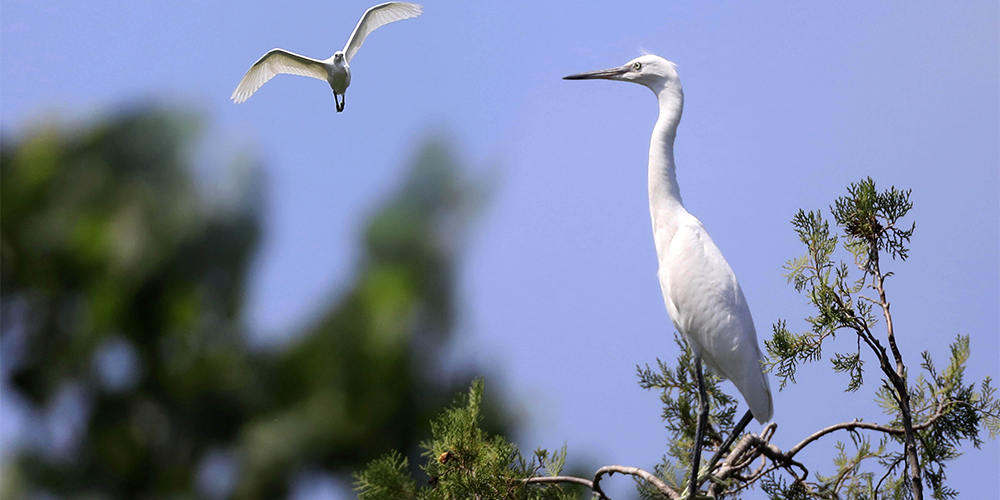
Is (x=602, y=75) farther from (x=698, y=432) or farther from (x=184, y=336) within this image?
(x=184, y=336)

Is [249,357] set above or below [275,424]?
above

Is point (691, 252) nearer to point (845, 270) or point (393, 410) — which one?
point (845, 270)

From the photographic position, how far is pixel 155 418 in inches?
165

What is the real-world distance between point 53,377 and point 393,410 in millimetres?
2077

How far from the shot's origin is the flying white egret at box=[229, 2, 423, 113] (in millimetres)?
1769

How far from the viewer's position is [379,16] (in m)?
1.95

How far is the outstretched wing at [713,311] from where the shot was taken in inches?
57.9

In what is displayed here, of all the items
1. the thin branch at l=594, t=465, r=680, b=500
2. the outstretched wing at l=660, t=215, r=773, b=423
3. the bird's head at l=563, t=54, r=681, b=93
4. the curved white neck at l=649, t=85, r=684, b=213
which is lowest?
the thin branch at l=594, t=465, r=680, b=500

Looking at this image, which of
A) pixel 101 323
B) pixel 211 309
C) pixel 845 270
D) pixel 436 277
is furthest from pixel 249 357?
pixel 845 270

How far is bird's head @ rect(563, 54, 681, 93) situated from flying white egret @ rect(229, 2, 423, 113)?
586 millimetres

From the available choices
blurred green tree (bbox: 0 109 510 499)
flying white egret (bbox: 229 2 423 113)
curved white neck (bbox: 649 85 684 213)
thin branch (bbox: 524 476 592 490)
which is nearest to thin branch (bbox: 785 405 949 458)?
thin branch (bbox: 524 476 592 490)

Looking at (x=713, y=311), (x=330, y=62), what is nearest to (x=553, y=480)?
(x=713, y=311)

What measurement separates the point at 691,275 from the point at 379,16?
112cm

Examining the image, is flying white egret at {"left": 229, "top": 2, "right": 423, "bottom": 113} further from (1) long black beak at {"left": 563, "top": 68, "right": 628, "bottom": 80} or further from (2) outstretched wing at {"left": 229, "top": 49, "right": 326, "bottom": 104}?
(1) long black beak at {"left": 563, "top": 68, "right": 628, "bottom": 80}
